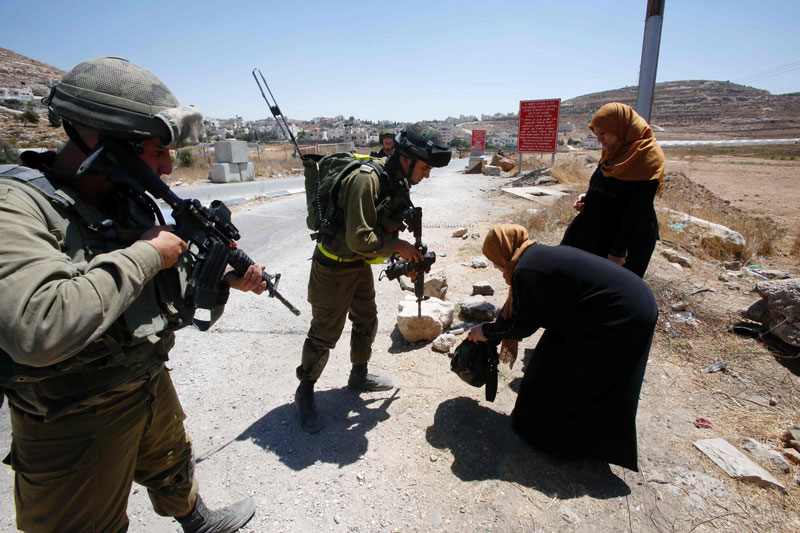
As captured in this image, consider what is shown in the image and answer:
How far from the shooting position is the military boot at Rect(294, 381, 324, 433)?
8.52 ft

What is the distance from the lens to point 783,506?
2008mm

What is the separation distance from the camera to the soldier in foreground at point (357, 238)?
2.30m

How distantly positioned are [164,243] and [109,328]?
29cm

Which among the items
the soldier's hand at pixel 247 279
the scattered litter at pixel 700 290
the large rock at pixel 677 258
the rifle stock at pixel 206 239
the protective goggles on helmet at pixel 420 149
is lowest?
the scattered litter at pixel 700 290

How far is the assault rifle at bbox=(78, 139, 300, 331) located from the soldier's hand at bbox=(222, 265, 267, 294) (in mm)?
23

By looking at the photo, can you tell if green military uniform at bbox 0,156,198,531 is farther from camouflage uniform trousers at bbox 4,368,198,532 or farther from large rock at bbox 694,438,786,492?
large rock at bbox 694,438,786,492

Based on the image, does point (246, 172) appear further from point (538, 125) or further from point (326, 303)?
point (326, 303)

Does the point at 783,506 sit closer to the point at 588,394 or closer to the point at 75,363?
the point at 588,394

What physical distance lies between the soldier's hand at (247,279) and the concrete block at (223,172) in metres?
17.0

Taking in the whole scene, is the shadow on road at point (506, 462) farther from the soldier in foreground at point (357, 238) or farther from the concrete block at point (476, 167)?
the concrete block at point (476, 167)

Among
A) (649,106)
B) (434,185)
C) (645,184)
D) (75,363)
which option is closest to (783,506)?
(645,184)

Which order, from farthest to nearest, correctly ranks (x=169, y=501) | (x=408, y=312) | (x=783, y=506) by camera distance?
(x=408, y=312) < (x=783, y=506) < (x=169, y=501)

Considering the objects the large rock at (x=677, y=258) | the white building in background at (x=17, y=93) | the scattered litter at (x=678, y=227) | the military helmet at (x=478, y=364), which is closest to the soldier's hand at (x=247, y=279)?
the military helmet at (x=478, y=364)

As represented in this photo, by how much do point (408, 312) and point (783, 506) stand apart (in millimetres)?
2642
